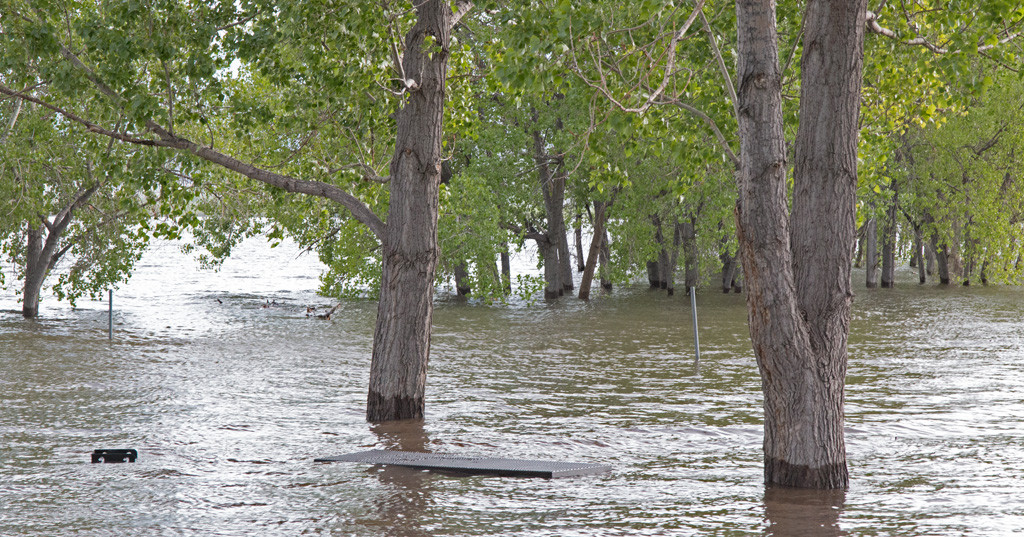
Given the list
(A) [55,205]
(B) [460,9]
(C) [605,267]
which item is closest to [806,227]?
(B) [460,9]

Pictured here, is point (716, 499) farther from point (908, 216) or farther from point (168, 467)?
point (908, 216)

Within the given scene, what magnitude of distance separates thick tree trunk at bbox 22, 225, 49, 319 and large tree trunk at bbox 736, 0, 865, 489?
25.0 m

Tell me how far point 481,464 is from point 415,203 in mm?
3501

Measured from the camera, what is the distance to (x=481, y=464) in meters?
9.34

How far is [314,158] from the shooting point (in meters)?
13.2

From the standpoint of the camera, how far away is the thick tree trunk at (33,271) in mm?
28172

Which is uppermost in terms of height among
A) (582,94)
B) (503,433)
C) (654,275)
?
(582,94)

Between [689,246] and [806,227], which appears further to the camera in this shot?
[689,246]

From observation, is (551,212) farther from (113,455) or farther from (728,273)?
(113,455)

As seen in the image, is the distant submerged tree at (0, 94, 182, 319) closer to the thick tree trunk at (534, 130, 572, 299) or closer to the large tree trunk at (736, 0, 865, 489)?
the large tree trunk at (736, 0, 865, 489)

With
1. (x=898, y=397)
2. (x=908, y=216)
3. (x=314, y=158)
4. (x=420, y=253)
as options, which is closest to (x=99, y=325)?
(x=314, y=158)

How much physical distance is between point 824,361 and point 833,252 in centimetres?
91

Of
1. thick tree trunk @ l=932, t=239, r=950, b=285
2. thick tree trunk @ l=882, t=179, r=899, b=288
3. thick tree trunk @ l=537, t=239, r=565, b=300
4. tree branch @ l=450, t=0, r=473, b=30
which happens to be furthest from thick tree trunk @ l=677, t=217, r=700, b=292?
tree branch @ l=450, t=0, r=473, b=30

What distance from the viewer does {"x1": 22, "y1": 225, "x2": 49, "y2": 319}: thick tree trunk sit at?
28172 mm
